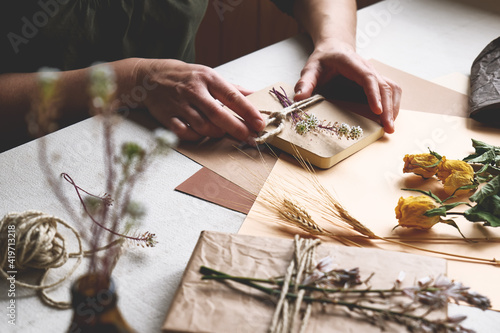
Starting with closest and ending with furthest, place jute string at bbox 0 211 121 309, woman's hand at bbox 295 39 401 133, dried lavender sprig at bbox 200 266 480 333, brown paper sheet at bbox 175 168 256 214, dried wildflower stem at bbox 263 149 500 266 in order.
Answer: dried lavender sprig at bbox 200 266 480 333 → jute string at bbox 0 211 121 309 → dried wildflower stem at bbox 263 149 500 266 → brown paper sheet at bbox 175 168 256 214 → woman's hand at bbox 295 39 401 133

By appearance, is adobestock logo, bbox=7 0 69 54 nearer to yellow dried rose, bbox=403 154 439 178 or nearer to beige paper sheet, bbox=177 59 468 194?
beige paper sheet, bbox=177 59 468 194

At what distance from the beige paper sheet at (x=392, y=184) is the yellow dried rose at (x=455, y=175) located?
4 cm

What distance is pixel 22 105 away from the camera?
118 cm

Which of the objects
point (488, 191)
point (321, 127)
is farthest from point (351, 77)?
point (488, 191)

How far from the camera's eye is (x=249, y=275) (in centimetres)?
69

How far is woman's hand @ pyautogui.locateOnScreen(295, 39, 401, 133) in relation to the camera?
1.18 m

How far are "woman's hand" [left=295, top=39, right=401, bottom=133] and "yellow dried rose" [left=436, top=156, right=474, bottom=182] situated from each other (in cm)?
20

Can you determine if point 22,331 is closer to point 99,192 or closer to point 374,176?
point 99,192

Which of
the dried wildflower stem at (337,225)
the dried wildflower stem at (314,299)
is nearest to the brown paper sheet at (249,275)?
the dried wildflower stem at (314,299)

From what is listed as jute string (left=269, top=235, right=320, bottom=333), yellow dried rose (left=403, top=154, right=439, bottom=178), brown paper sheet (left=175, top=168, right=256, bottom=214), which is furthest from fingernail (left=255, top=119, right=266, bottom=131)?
jute string (left=269, top=235, right=320, bottom=333)

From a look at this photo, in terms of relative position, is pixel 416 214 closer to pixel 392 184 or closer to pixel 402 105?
pixel 392 184

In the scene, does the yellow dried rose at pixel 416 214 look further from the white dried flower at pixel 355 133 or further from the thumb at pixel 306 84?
the thumb at pixel 306 84

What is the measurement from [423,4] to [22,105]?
1435mm

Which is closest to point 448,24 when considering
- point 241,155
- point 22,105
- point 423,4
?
point 423,4
